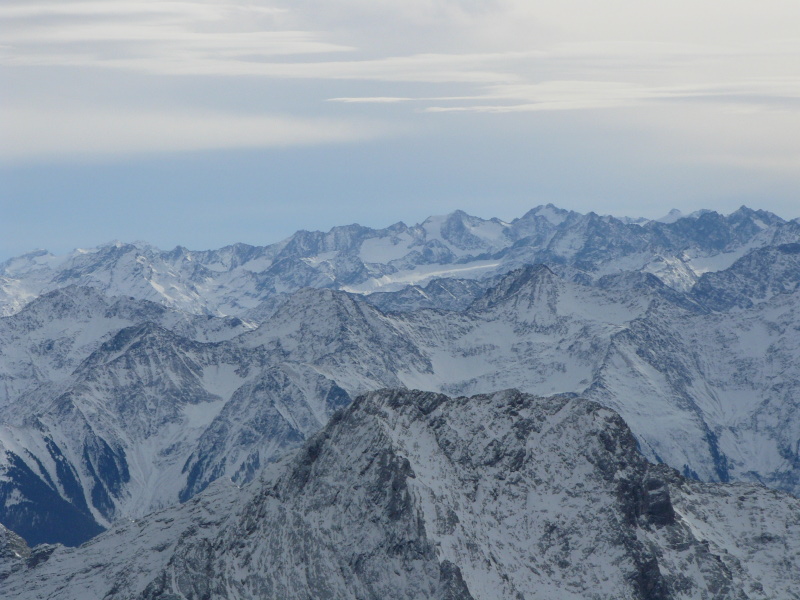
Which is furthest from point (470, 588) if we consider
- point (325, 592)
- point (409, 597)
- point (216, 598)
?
point (216, 598)

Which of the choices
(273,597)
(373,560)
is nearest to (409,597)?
(373,560)

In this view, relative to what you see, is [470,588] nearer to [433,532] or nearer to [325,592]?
[433,532]

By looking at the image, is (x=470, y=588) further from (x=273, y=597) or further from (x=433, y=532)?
(x=273, y=597)

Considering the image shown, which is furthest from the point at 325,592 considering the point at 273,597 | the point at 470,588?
the point at 470,588

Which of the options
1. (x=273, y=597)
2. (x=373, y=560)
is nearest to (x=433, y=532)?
(x=373, y=560)

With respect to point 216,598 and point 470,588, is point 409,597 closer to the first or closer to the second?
point 470,588

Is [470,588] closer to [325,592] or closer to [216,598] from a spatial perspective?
[325,592]
